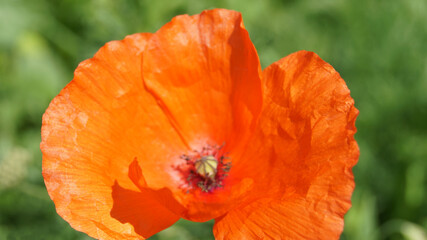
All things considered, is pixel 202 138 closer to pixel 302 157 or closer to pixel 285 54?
pixel 302 157

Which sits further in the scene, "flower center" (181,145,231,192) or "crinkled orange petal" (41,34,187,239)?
"flower center" (181,145,231,192)

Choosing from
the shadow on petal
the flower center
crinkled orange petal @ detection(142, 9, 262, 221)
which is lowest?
the shadow on petal

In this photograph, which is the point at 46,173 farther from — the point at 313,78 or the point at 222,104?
the point at 313,78

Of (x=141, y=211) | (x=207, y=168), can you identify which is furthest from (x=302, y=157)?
(x=141, y=211)

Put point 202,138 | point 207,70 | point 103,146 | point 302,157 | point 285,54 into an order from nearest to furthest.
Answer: point 302,157, point 103,146, point 207,70, point 202,138, point 285,54

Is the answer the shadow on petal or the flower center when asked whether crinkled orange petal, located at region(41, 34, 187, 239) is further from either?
the flower center

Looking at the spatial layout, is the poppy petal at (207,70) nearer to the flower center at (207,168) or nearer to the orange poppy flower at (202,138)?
the orange poppy flower at (202,138)

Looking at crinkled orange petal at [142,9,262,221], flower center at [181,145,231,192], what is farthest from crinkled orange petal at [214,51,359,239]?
flower center at [181,145,231,192]

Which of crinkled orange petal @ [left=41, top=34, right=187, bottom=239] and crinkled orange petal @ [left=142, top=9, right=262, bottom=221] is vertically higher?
crinkled orange petal @ [left=142, top=9, right=262, bottom=221]
